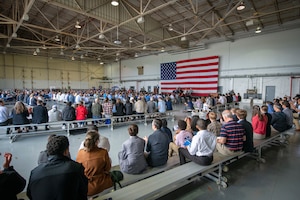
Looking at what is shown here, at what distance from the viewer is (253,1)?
9.16 metres

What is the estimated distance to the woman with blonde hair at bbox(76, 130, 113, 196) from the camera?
5.41ft

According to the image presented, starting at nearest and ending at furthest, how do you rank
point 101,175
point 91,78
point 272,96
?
point 101,175 → point 272,96 → point 91,78

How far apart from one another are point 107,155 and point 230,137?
2.06 meters

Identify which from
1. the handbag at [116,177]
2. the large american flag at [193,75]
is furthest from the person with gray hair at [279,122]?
the large american flag at [193,75]

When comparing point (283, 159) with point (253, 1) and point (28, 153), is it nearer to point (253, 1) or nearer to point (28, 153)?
point (28, 153)

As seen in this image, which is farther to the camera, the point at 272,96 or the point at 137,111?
the point at 272,96

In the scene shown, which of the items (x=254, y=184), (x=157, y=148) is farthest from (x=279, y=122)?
(x=157, y=148)

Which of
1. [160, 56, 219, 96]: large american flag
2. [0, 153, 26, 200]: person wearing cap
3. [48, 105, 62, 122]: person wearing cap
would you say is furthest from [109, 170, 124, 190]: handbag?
[160, 56, 219, 96]: large american flag

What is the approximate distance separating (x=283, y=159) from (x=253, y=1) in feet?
31.5

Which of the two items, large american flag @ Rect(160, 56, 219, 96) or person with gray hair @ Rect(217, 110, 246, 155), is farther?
large american flag @ Rect(160, 56, 219, 96)

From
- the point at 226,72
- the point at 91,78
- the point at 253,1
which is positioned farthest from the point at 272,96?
the point at 91,78

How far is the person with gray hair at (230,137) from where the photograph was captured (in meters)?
2.60

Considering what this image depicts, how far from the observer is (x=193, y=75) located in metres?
16.8

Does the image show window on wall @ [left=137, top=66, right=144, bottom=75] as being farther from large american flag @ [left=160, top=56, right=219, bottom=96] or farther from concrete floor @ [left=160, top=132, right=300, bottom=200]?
concrete floor @ [left=160, top=132, right=300, bottom=200]
